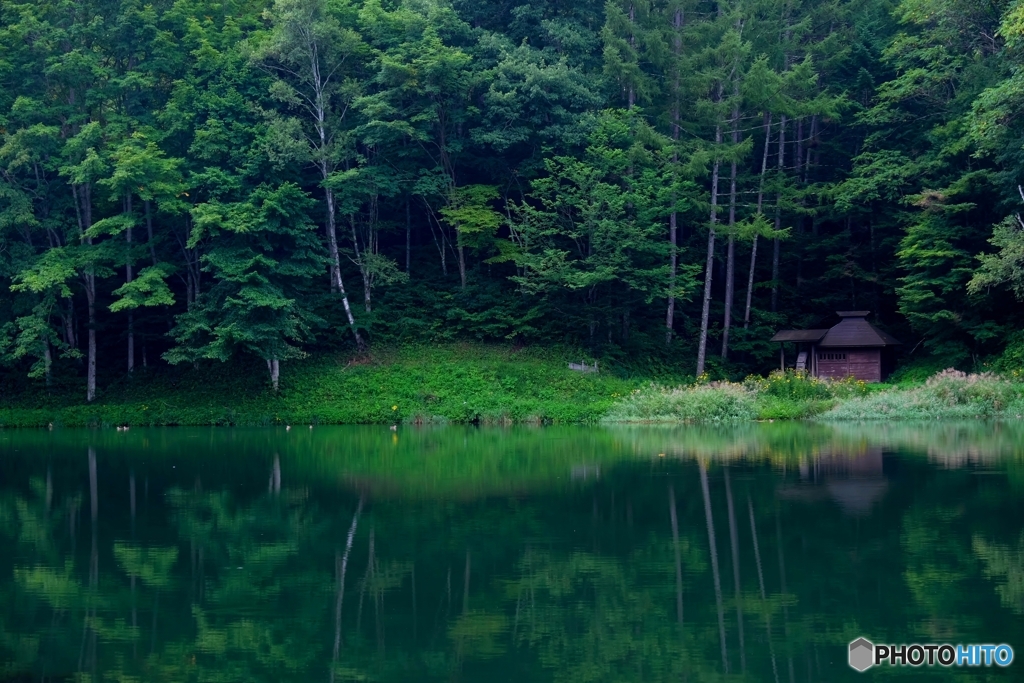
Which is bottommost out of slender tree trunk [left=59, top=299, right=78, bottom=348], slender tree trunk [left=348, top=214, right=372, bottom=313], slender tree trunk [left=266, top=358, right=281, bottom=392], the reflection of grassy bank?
the reflection of grassy bank

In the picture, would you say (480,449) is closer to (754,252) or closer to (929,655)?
(929,655)

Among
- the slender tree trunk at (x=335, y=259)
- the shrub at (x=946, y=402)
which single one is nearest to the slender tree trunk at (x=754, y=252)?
the shrub at (x=946, y=402)

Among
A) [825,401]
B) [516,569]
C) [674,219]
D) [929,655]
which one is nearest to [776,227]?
[674,219]

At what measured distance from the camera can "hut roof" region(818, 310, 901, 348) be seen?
115 feet

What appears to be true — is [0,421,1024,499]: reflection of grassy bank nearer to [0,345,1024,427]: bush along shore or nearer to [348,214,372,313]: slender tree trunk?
[0,345,1024,427]: bush along shore

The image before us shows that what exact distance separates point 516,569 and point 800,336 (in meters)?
28.0

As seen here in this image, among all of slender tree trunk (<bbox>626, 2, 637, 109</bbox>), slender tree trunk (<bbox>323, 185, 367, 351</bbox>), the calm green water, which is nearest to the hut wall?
slender tree trunk (<bbox>626, 2, 637, 109</bbox>)

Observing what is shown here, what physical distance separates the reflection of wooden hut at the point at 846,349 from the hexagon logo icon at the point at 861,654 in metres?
28.4

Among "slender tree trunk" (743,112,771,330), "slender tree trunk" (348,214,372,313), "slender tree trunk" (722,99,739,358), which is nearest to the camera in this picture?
"slender tree trunk" (348,214,372,313)

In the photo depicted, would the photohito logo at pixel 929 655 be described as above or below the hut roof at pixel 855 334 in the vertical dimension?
below

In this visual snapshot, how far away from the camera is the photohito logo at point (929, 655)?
6.89 metres

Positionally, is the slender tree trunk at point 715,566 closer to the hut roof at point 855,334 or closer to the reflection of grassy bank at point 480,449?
the reflection of grassy bank at point 480,449

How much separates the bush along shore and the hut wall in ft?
7.71

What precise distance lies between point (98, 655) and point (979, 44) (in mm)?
34969
